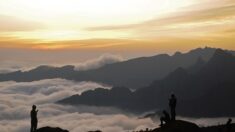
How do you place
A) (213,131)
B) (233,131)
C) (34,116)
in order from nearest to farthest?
(34,116) → (233,131) → (213,131)

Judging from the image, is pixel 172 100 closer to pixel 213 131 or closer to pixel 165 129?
pixel 165 129

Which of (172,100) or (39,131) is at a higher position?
(172,100)

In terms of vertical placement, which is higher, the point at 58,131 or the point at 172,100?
the point at 172,100

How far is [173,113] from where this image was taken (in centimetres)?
5600

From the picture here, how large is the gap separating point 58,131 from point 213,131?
3438cm

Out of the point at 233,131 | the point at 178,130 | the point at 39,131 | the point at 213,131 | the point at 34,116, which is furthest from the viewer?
the point at 213,131

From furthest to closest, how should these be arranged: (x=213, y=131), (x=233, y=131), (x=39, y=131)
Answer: (x=213, y=131), (x=233, y=131), (x=39, y=131)

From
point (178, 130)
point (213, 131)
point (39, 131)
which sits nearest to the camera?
point (178, 130)

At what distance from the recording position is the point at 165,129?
159 ft

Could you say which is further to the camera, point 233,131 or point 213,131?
point 213,131

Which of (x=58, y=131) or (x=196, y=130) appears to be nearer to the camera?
(x=196, y=130)

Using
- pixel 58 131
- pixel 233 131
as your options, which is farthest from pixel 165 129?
pixel 233 131

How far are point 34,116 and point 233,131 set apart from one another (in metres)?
30.9

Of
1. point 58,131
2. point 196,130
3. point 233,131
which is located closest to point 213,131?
point 233,131
